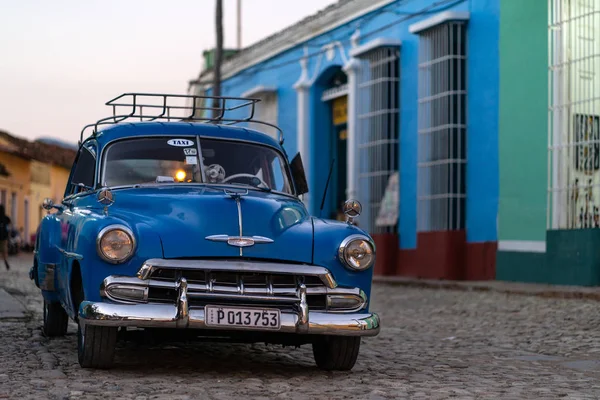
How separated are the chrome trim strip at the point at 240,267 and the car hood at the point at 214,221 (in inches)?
1.9

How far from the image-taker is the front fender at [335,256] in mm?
6539

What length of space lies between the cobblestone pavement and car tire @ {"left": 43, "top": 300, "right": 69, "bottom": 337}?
103mm

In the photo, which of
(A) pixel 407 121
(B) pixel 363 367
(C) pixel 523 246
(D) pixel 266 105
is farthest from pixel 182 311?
(D) pixel 266 105

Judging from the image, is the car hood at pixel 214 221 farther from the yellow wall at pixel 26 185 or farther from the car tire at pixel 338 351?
the yellow wall at pixel 26 185

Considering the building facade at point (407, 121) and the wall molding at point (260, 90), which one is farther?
the wall molding at point (260, 90)

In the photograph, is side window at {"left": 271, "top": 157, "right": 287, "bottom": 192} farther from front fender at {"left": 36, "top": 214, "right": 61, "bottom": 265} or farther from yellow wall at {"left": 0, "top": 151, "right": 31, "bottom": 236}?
yellow wall at {"left": 0, "top": 151, "right": 31, "bottom": 236}

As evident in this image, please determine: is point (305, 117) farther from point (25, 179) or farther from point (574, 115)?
point (25, 179)

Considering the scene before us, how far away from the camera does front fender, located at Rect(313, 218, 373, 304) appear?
21.5ft

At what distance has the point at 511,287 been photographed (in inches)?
608

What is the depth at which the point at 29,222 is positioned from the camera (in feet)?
169

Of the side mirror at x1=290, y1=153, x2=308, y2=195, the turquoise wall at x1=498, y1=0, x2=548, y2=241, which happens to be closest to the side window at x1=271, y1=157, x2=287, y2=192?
the side mirror at x1=290, y1=153, x2=308, y2=195

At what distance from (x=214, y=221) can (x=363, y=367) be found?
1552 millimetres

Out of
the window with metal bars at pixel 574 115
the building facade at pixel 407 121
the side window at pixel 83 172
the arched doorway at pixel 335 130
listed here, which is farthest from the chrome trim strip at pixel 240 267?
the arched doorway at pixel 335 130

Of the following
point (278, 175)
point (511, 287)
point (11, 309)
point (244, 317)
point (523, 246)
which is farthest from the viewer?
point (523, 246)
